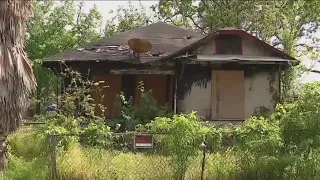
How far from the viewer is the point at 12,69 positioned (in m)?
9.77

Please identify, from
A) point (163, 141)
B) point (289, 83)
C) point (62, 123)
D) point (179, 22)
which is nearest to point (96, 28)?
point (179, 22)

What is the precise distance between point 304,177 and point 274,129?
927 millimetres

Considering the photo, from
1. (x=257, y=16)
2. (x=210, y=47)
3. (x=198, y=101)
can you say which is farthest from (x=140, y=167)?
(x=257, y=16)

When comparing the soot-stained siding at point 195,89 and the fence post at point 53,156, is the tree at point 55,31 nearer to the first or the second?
the soot-stained siding at point 195,89

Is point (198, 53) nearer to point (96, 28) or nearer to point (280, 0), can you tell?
point (280, 0)

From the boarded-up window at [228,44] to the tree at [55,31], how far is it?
51.5 feet

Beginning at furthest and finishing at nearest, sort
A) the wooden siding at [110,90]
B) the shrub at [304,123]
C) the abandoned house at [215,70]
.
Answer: the wooden siding at [110,90]
the abandoned house at [215,70]
the shrub at [304,123]

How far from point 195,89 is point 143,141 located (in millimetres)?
9350

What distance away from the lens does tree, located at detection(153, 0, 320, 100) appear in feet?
106

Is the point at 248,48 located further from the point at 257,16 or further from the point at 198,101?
the point at 257,16

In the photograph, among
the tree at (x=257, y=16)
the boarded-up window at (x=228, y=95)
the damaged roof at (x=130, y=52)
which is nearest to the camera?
the boarded-up window at (x=228, y=95)

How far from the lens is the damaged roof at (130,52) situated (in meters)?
19.0

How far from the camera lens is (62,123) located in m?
11.4

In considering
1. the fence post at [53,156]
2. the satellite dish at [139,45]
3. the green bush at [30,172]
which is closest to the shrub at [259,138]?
the fence post at [53,156]
